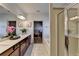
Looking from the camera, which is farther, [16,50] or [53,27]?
[16,50]

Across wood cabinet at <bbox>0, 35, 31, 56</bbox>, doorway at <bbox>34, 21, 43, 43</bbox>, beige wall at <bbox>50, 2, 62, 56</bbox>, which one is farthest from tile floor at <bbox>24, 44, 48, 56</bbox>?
doorway at <bbox>34, 21, 43, 43</bbox>

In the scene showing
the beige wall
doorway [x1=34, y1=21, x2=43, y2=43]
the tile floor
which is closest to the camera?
the beige wall

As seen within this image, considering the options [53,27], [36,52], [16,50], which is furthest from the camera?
[36,52]

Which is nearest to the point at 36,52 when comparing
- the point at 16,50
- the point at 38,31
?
the point at 16,50

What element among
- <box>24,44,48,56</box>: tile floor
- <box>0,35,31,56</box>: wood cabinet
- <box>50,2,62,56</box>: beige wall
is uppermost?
<box>50,2,62,56</box>: beige wall

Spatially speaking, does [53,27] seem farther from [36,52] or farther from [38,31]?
[38,31]

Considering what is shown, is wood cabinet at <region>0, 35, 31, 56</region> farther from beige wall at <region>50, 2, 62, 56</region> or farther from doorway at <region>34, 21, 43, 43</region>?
doorway at <region>34, 21, 43, 43</region>

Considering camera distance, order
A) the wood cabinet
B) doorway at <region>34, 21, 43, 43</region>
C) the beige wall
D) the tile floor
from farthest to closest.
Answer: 1. doorway at <region>34, 21, 43, 43</region>
2. the tile floor
3. the beige wall
4. the wood cabinet

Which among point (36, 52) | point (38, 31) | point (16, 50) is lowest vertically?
point (36, 52)

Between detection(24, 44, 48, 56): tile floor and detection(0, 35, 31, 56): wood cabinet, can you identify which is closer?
detection(0, 35, 31, 56): wood cabinet

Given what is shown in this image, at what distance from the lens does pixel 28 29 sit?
8.77 metres

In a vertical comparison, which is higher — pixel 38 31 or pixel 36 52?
pixel 38 31

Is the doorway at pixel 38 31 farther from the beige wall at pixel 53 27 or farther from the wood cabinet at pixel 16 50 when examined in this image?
the beige wall at pixel 53 27

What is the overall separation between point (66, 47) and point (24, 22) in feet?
19.5
